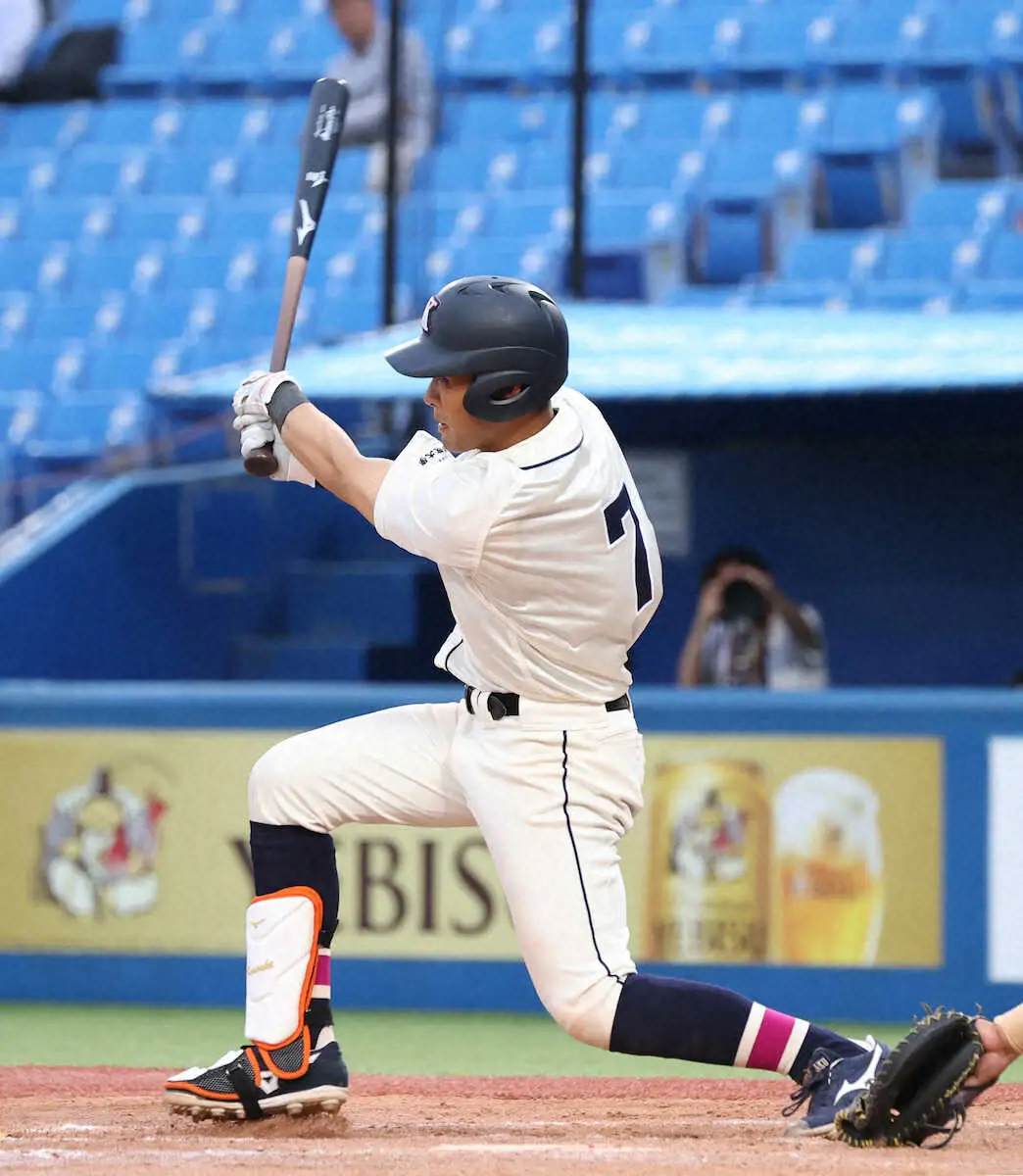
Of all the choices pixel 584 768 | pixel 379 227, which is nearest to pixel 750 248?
pixel 379 227

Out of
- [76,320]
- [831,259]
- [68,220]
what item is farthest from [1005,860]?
[68,220]

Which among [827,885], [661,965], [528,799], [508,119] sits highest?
[508,119]

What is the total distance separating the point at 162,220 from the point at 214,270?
907mm

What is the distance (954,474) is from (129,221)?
6.09m

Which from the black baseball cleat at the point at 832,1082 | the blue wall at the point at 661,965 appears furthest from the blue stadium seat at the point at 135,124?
the black baseball cleat at the point at 832,1082

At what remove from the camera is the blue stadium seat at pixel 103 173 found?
13.9 meters

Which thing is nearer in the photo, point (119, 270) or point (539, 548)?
point (539, 548)

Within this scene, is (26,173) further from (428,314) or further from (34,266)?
(428,314)

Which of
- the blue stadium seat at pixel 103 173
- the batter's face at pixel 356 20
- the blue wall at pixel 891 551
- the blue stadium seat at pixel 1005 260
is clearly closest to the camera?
the blue wall at pixel 891 551

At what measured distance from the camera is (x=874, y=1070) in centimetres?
381

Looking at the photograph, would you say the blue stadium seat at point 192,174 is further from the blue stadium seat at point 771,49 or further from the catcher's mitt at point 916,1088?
the catcher's mitt at point 916,1088

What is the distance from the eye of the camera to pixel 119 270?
12.9 m

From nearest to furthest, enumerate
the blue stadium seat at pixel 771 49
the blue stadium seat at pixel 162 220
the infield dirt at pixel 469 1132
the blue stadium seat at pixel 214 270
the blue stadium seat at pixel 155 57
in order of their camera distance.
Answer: the infield dirt at pixel 469 1132 < the blue stadium seat at pixel 214 270 < the blue stadium seat at pixel 162 220 < the blue stadium seat at pixel 771 49 < the blue stadium seat at pixel 155 57

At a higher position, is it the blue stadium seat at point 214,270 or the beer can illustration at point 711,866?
the blue stadium seat at point 214,270
